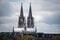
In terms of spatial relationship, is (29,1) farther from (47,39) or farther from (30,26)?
(47,39)

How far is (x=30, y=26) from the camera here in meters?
2.64

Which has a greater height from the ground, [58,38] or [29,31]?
[29,31]

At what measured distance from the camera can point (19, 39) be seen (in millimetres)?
2711

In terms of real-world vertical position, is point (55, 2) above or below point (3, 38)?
above

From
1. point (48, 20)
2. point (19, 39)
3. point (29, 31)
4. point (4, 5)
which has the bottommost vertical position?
point (19, 39)

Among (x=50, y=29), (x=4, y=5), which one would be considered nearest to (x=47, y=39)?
(x=50, y=29)

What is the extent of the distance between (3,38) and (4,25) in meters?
0.30

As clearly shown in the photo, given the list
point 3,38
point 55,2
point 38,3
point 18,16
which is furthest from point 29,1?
point 3,38

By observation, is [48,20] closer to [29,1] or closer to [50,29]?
[50,29]

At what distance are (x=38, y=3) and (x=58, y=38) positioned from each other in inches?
36.2

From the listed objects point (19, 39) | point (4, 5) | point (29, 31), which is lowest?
point (19, 39)

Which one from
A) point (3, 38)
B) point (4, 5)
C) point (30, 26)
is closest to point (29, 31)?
→ point (30, 26)

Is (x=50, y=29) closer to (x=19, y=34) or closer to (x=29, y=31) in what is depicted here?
(x=29, y=31)

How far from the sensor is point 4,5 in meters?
2.77
